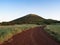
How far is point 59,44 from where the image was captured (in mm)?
17078
